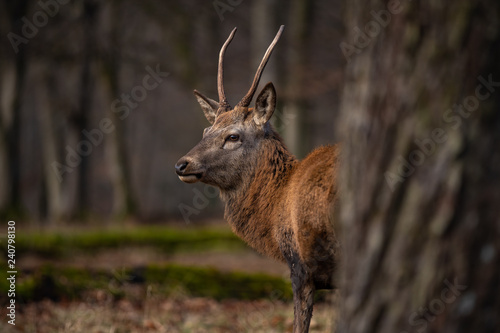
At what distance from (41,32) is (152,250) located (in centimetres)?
681

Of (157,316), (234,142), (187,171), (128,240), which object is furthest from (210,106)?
(128,240)

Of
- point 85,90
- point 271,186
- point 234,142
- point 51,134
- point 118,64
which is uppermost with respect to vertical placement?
point 118,64

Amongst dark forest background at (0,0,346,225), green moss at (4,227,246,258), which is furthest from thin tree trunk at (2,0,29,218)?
green moss at (4,227,246,258)

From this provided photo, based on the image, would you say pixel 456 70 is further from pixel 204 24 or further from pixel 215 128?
pixel 204 24

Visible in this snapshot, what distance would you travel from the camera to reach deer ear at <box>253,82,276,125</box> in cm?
536

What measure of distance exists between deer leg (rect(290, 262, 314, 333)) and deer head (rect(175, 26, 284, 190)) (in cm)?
133

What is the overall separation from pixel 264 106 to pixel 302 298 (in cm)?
198

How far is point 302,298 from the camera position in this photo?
4.46m

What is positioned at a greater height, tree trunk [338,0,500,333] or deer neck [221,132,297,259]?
deer neck [221,132,297,259]

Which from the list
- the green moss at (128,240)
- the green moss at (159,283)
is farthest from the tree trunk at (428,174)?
the green moss at (128,240)

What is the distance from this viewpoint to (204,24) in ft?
61.0

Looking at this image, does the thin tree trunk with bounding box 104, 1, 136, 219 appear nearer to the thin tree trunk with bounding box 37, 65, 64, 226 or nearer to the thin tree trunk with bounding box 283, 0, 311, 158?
the thin tree trunk with bounding box 37, 65, 64, 226

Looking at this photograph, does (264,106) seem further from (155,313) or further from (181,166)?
(155,313)

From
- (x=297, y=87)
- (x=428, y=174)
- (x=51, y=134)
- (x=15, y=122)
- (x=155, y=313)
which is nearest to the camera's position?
(x=428, y=174)
